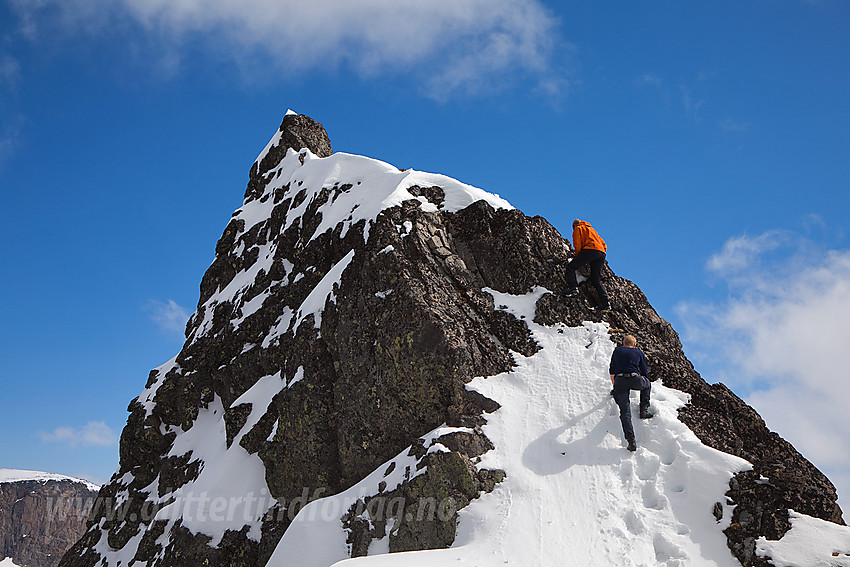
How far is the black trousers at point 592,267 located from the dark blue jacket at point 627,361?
303cm

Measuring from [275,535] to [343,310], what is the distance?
224 inches

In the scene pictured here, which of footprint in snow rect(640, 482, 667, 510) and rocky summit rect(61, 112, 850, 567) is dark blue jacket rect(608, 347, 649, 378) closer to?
rocky summit rect(61, 112, 850, 567)

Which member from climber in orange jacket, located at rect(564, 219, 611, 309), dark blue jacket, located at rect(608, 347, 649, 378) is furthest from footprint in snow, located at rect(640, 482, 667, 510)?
climber in orange jacket, located at rect(564, 219, 611, 309)

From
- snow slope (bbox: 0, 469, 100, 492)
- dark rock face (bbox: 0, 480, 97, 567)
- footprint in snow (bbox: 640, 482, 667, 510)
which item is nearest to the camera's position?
footprint in snow (bbox: 640, 482, 667, 510)

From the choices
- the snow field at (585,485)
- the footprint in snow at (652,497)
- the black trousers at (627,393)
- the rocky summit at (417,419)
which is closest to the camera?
the snow field at (585,485)

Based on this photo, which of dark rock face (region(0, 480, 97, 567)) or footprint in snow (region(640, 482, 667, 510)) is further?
dark rock face (region(0, 480, 97, 567))

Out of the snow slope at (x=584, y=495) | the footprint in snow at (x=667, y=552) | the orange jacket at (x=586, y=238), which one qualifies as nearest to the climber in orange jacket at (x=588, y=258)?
the orange jacket at (x=586, y=238)

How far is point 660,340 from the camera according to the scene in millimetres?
13719

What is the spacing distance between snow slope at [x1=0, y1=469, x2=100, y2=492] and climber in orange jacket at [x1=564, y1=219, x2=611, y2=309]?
9253 cm

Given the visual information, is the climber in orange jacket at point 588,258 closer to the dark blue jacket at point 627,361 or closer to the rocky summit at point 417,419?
the rocky summit at point 417,419

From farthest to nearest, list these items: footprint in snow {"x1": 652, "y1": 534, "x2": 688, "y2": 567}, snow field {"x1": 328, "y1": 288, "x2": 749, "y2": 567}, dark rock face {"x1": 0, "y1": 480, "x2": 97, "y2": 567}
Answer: dark rock face {"x1": 0, "y1": 480, "x2": 97, "y2": 567}, snow field {"x1": 328, "y1": 288, "x2": 749, "y2": 567}, footprint in snow {"x1": 652, "y1": 534, "x2": 688, "y2": 567}

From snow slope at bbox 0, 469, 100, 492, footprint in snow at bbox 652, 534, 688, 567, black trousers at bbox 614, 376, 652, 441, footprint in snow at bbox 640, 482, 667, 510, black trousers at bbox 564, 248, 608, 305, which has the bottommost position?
footprint in snow at bbox 652, 534, 688, 567

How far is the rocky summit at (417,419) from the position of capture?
9422 mm

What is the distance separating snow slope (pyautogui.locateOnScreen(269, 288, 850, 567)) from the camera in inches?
332
